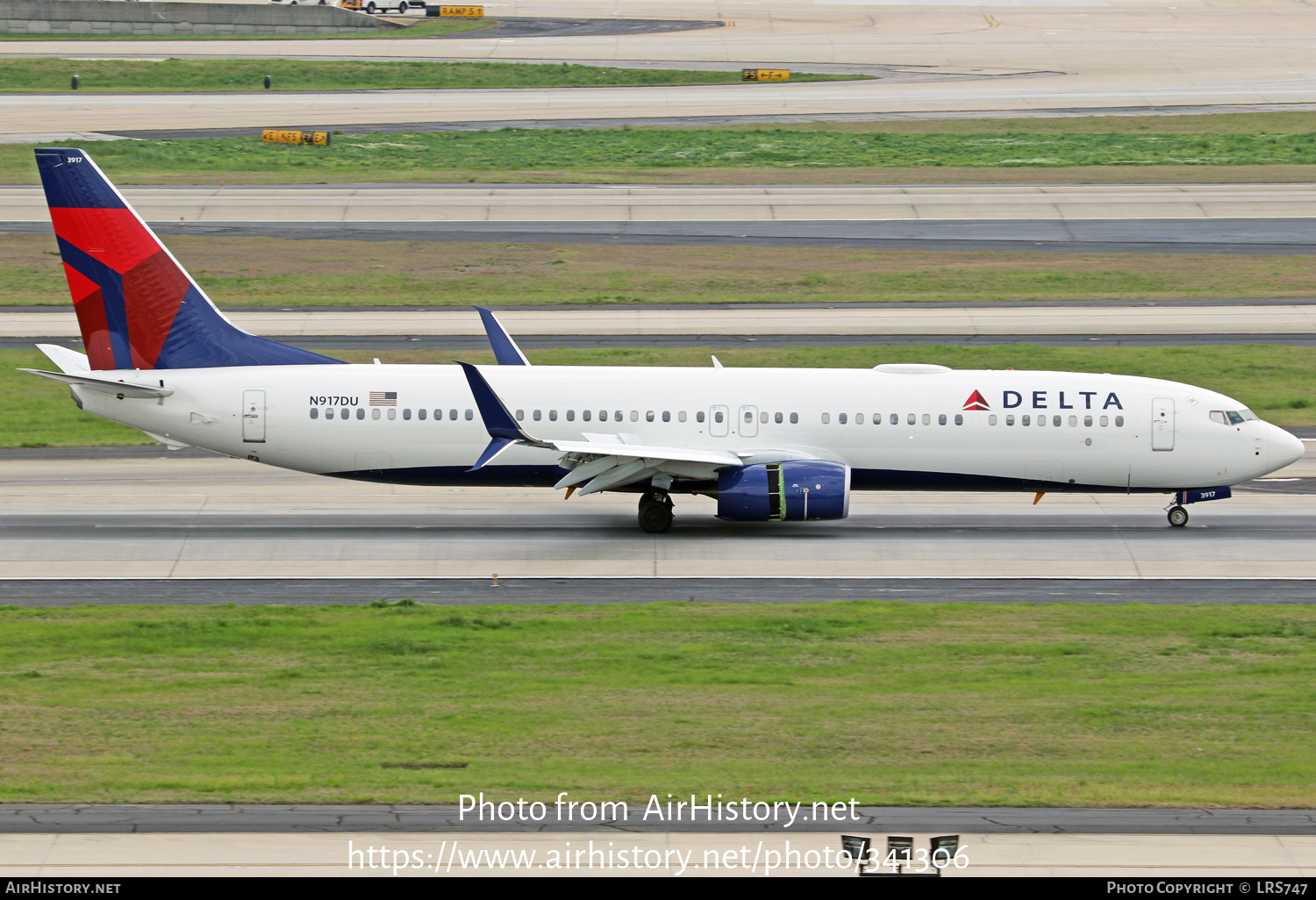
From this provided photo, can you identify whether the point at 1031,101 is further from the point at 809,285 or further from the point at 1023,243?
the point at 809,285

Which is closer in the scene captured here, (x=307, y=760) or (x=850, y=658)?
(x=307, y=760)

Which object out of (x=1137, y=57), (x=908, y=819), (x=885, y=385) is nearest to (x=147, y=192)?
(x=885, y=385)

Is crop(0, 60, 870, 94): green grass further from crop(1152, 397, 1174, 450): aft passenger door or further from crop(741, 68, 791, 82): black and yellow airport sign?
crop(1152, 397, 1174, 450): aft passenger door

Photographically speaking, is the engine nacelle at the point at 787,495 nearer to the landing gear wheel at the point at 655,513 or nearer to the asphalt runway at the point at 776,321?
the landing gear wheel at the point at 655,513

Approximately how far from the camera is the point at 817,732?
23422 mm

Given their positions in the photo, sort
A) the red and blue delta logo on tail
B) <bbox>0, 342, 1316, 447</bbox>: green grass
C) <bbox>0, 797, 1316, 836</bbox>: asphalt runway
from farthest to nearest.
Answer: <bbox>0, 342, 1316, 447</bbox>: green grass → the red and blue delta logo on tail → <bbox>0, 797, 1316, 836</bbox>: asphalt runway

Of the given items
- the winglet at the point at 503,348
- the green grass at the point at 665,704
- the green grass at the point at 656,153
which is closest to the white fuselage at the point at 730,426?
the winglet at the point at 503,348

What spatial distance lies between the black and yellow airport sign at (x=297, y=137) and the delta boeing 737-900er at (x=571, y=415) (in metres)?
48.7

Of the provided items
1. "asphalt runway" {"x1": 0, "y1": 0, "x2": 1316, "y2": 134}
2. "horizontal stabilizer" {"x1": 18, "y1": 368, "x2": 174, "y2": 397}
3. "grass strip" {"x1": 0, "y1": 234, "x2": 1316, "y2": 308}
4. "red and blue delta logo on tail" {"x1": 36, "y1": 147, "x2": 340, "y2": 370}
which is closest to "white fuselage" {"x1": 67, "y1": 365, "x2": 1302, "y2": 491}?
"horizontal stabilizer" {"x1": 18, "y1": 368, "x2": 174, "y2": 397}

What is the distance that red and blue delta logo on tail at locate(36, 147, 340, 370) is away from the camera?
37469mm

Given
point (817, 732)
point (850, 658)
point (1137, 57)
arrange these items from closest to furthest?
point (817, 732), point (850, 658), point (1137, 57)

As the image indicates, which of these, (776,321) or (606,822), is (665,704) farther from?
(776,321)

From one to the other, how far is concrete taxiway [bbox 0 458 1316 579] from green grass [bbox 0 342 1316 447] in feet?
17.9
